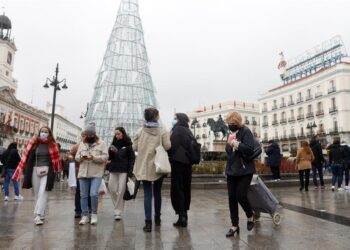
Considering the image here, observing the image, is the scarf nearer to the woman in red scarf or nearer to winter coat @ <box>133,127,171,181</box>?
the woman in red scarf

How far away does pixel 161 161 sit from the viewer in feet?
14.8

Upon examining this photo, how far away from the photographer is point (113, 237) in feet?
13.2

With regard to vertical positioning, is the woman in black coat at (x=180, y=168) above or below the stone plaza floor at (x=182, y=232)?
above

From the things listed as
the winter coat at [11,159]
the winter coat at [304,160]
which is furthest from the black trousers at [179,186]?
the winter coat at [11,159]

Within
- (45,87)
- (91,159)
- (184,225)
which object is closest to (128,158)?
(91,159)

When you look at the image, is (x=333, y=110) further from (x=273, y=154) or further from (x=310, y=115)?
(x=273, y=154)

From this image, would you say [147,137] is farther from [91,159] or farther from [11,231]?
[11,231]

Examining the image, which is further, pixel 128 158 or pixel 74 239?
pixel 128 158

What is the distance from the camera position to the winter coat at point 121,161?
5.37 m

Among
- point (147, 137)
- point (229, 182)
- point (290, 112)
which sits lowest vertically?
point (229, 182)

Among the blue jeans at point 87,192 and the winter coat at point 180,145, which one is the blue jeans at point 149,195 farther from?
the blue jeans at point 87,192

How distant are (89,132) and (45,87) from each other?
1513 cm

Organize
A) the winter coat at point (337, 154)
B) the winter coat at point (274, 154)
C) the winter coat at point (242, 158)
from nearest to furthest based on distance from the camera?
1. the winter coat at point (242, 158)
2. the winter coat at point (337, 154)
3. the winter coat at point (274, 154)

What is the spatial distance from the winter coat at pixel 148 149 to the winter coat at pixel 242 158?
101cm
